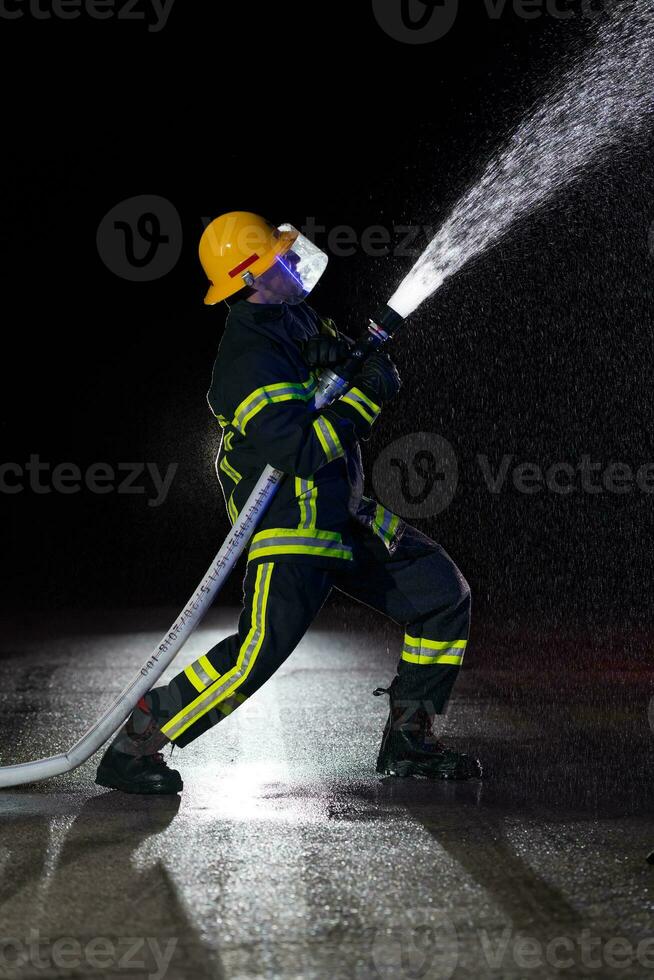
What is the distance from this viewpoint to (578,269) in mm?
12625

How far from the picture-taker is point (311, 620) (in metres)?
3.90

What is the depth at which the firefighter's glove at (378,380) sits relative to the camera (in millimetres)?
3873

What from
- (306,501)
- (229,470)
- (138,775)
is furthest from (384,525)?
(138,775)

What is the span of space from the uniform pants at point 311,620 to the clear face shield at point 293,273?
87 centimetres

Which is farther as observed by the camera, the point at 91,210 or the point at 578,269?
the point at 91,210

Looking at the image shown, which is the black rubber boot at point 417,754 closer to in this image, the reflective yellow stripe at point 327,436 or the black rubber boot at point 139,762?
the black rubber boot at point 139,762

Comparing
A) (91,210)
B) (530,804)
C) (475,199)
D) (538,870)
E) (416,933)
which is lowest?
(530,804)

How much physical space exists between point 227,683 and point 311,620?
1.13ft

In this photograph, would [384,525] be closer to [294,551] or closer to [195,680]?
[294,551]

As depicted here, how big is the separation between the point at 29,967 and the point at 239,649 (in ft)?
5.33

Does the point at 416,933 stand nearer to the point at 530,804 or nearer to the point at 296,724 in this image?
the point at 530,804

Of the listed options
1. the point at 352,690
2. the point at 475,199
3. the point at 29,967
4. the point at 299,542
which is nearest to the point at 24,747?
the point at 299,542

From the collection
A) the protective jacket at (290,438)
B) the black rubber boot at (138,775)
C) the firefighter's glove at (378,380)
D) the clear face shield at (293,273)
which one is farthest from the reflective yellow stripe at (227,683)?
the clear face shield at (293,273)

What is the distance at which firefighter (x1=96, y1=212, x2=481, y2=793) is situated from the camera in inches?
151
